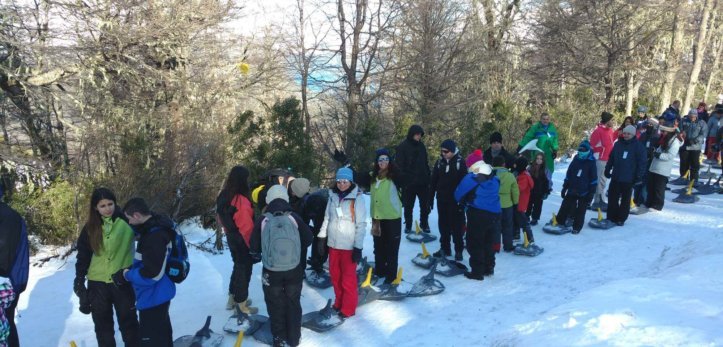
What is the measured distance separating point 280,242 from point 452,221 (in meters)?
3.43

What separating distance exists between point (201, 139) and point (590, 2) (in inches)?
681

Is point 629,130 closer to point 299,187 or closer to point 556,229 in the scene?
point 556,229

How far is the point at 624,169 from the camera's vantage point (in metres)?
8.71

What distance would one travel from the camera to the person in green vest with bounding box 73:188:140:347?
13.7 ft

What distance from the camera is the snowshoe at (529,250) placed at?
24.6 feet

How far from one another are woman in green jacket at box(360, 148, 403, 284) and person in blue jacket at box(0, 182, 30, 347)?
3.61 meters

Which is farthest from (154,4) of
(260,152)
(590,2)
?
(590,2)

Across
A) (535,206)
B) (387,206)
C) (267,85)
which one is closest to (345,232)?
(387,206)

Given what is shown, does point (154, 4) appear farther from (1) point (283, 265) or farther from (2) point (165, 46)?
(1) point (283, 265)

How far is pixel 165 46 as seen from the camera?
10.4 meters

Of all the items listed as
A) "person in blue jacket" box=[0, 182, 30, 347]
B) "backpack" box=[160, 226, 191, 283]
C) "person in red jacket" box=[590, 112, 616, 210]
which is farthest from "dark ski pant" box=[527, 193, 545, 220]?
"person in blue jacket" box=[0, 182, 30, 347]

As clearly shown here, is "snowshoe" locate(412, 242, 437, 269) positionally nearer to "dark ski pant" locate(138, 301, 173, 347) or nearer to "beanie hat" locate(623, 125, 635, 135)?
"dark ski pant" locate(138, 301, 173, 347)

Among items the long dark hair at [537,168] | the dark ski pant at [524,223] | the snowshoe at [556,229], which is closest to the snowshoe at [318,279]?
the dark ski pant at [524,223]

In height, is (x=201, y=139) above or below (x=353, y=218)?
above
